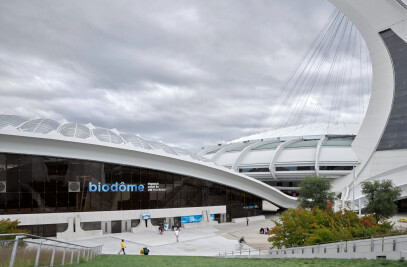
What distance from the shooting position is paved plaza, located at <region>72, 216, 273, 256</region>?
28812 mm

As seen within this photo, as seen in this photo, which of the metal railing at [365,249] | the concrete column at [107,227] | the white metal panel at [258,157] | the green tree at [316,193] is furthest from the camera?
the white metal panel at [258,157]

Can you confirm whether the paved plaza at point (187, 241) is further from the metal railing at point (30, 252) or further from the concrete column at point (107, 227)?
the metal railing at point (30, 252)

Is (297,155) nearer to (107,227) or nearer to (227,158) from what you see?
(227,158)

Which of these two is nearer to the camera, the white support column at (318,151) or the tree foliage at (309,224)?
the tree foliage at (309,224)

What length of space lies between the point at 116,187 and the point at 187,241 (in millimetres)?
9657

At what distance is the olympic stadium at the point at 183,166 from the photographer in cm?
3297

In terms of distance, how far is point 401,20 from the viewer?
47875mm

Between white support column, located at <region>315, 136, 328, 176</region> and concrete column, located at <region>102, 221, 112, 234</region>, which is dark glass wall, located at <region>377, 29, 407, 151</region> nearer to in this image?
white support column, located at <region>315, 136, 328, 176</region>

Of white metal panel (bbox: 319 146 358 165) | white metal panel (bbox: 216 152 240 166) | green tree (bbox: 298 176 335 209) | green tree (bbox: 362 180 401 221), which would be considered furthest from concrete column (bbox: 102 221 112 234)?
white metal panel (bbox: 319 146 358 165)

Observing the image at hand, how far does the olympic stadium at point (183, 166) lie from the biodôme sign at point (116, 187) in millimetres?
108

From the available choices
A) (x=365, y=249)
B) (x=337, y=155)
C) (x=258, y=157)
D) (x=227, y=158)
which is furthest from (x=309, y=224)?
(x=227, y=158)

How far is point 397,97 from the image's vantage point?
51.0m

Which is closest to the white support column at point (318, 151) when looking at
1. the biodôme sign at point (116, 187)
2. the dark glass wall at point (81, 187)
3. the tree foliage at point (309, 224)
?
the dark glass wall at point (81, 187)

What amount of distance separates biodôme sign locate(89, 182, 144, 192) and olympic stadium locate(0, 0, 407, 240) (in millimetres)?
108
